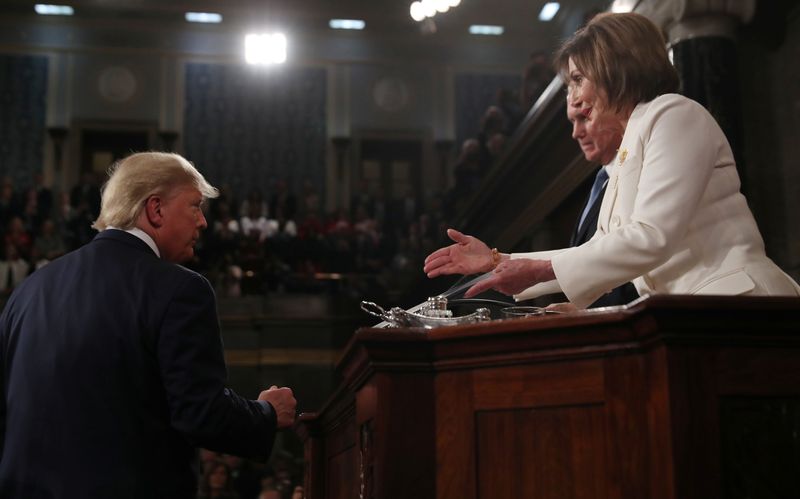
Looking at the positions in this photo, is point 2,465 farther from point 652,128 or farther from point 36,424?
point 652,128

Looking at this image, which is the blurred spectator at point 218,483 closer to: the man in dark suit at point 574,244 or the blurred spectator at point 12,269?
the man in dark suit at point 574,244

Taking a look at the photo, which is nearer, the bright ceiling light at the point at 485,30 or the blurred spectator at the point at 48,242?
the blurred spectator at the point at 48,242

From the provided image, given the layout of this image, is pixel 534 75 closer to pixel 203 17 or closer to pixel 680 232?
pixel 680 232

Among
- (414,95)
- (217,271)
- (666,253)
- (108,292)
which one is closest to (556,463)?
(666,253)

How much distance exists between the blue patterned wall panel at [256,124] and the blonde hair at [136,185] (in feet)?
44.3

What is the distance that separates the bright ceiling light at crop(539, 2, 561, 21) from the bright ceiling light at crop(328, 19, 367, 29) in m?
2.87

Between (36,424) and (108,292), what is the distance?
278mm

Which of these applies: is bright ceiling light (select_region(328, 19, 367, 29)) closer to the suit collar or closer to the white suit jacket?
the suit collar

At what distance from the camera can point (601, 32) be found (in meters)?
2.05

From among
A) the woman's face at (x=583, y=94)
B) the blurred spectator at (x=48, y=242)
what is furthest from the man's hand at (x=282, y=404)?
the blurred spectator at (x=48, y=242)

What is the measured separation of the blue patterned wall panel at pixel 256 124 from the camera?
15.6 meters

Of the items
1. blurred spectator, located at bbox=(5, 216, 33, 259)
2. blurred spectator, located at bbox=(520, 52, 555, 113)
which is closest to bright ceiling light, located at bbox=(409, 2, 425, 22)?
blurred spectator, located at bbox=(520, 52, 555, 113)

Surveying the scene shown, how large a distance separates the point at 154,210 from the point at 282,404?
1.63 ft

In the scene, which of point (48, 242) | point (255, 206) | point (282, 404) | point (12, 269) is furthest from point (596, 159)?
point (255, 206)
